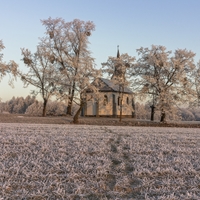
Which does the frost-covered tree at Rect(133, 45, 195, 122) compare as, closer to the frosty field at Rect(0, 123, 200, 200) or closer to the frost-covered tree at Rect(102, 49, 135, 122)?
the frost-covered tree at Rect(102, 49, 135, 122)

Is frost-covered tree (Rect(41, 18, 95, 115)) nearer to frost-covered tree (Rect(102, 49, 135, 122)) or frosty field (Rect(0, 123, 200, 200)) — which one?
frost-covered tree (Rect(102, 49, 135, 122))

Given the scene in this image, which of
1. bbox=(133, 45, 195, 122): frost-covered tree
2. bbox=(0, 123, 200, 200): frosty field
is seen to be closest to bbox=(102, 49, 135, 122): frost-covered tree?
bbox=(133, 45, 195, 122): frost-covered tree

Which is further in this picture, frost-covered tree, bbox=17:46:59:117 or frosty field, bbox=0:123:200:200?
frost-covered tree, bbox=17:46:59:117

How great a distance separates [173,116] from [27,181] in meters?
28.8

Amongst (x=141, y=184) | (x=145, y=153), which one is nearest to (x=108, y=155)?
(x=145, y=153)

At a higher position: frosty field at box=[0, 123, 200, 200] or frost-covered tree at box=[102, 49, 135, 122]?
frost-covered tree at box=[102, 49, 135, 122]

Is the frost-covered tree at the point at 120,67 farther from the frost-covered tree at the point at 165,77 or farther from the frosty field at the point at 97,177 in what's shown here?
the frosty field at the point at 97,177

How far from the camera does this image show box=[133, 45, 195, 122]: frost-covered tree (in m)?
31.6

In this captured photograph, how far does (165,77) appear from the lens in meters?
33.7

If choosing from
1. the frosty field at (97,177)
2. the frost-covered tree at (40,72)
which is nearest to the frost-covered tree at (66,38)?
the frost-covered tree at (40,72)

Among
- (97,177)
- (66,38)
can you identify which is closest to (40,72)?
(66,38)

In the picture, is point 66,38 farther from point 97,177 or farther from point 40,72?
point 97,177

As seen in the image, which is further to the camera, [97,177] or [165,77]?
[165,77]

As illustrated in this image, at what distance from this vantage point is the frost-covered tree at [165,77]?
→ 31.6m
